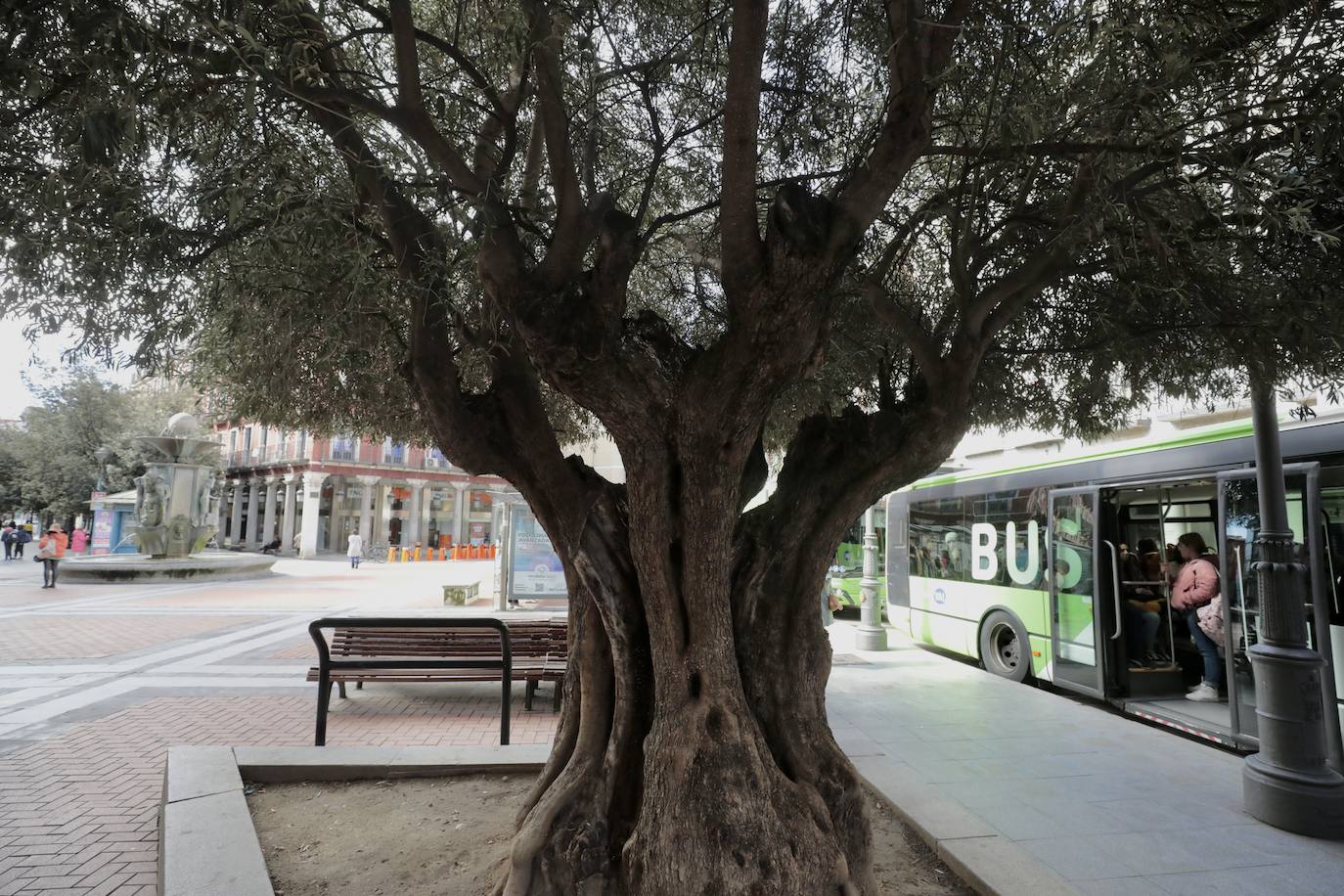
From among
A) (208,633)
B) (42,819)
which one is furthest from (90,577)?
(42,819)

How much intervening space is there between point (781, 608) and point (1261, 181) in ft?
12.5

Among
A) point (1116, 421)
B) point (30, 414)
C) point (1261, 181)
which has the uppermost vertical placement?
point (30, 414)

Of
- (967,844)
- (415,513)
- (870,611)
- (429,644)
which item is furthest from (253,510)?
(967,844)

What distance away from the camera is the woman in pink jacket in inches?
298

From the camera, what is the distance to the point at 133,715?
7.33 meters

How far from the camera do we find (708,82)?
5352mm

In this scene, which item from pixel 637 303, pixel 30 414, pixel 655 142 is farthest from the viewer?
pixel 30 414

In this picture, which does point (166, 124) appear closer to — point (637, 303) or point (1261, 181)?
point (637, 303)

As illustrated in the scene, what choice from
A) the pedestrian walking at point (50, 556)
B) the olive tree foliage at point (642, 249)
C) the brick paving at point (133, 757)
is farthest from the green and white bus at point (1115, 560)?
the pedestrian walking at point (50, 556)

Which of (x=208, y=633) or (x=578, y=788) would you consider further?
(x=208, y=633)

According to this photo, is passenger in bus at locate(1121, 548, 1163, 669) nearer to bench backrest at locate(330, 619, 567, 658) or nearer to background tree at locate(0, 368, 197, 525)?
bench backrest at locate(330, 619, 567, 658)

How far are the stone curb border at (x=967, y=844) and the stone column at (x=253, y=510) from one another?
56.0 m

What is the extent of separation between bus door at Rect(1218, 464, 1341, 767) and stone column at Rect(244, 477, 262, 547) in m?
56.6

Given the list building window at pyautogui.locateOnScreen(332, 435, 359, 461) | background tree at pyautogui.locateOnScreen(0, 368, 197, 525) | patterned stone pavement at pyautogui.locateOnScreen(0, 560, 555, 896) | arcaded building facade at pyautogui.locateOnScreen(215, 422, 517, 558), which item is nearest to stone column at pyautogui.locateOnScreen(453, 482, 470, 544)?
arcaded building facade at pyautogui.locateOnScreen(215, 422, 517, 558)
